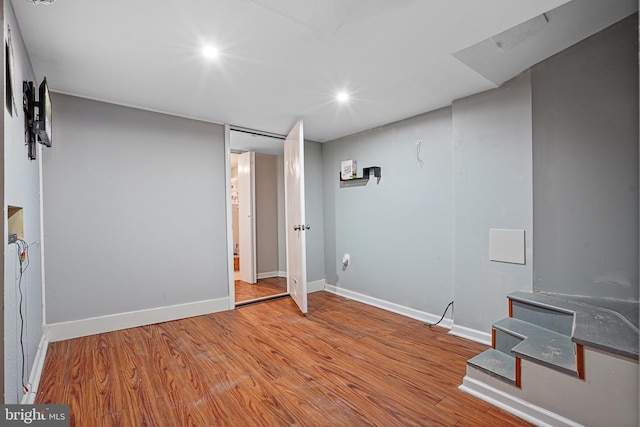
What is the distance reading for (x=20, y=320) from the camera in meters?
1.51

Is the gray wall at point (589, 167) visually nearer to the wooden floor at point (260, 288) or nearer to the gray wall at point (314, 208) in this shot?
the gray wall at point (314, 208)

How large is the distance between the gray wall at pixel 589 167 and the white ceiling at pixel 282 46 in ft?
0.65

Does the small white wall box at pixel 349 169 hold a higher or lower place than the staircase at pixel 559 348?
higher

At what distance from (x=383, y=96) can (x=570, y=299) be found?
80.0 inches

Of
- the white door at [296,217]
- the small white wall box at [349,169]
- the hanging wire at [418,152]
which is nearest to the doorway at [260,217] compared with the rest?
the white door at [296,217]

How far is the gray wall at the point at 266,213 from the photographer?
4965mm

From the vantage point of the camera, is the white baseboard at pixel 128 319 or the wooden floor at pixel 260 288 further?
the wooden floor at pixel 260 288

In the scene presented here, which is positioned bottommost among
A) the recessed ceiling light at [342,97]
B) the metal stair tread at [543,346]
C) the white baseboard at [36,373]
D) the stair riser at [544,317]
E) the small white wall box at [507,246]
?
the white baseboard at [36,373]

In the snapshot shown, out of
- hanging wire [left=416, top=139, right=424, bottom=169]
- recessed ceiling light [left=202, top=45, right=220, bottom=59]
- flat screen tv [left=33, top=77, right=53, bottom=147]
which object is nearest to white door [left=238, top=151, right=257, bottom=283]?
hanging wire [left=416, top=139, right=424, bottom=169]

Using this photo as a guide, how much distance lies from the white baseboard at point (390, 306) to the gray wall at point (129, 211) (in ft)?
4.91

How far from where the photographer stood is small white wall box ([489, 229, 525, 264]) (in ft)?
7.31

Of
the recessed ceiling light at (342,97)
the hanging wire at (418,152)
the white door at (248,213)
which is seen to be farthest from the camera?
the white door at (248,213)

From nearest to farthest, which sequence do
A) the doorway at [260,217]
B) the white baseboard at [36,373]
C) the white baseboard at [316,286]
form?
1. the white baseboard at [36,373]
2. the white baseboard at [316,286]
3. the doorway at [260,217]

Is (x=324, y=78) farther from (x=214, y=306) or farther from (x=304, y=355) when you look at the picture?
(x=214, y=306)
